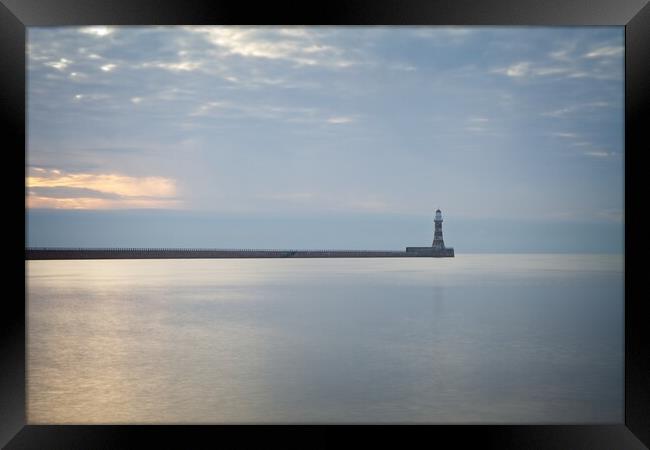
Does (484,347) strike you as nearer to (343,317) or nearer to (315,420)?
(343,317)

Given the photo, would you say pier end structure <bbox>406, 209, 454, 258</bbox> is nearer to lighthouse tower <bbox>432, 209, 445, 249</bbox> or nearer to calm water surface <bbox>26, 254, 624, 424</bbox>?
lighthouse tower <bbox>432, 209, 445, 249</bbox>

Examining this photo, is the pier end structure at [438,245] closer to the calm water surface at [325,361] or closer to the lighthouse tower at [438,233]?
the lighthouse tower at [438,233]

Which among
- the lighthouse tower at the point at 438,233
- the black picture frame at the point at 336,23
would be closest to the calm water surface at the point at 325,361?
the black picture frame at the point at 336,23

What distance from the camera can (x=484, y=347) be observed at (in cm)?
461

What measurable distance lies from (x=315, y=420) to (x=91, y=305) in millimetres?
5880

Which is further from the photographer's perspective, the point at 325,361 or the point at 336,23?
the point at 325,361

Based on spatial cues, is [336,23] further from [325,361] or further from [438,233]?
[438,233]

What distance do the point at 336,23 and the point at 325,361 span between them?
2.40 m

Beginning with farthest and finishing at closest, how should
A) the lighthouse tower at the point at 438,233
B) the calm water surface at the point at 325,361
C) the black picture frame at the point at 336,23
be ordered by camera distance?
the lighthouse tower at the point at 438,233
the calm water surface at the point at 325,361
the black picture frame at the point at 336,23

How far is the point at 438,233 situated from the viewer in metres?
31.0

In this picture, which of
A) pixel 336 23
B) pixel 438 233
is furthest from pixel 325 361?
pixel 438 233

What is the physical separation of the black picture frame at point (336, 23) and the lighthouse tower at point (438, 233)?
28.6 meters

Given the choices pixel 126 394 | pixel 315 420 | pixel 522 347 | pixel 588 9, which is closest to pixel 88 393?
pixel 126 394

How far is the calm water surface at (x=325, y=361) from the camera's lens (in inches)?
107
